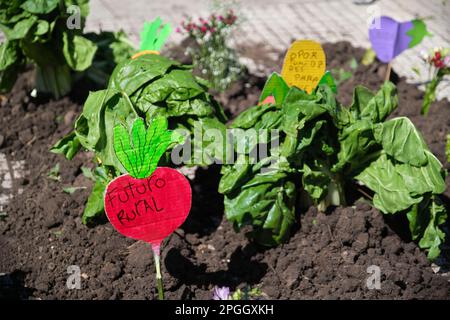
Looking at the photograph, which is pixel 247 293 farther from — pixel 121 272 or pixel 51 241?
pixel 51 241

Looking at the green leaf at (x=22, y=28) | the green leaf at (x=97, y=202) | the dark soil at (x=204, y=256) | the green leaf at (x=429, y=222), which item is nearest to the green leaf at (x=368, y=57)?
the dark soil at (x=204, y=256)

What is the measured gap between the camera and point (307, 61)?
395 cm

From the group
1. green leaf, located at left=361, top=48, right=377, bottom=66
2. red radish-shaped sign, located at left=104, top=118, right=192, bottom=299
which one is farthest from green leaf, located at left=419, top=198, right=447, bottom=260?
green leaf, located at left=361, top=48, right=377, bottom=66

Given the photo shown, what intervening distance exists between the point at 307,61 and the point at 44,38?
1.81 m

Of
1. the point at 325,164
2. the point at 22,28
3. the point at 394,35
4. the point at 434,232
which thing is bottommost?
the point at 434,232

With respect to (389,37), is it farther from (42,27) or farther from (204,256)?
(42,27)

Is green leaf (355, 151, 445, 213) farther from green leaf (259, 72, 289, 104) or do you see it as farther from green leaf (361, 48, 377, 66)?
green leaf (361, 48, 377, 66)

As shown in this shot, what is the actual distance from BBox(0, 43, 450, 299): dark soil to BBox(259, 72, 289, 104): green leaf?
663 mm

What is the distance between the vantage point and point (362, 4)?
7188 millimetres

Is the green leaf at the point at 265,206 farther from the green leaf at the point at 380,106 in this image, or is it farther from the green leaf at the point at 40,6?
the green leaf at the point at 40,6

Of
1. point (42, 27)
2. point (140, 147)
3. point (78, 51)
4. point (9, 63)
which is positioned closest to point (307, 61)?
point (140, 147)

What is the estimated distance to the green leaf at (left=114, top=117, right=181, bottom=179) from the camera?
3.04 metres

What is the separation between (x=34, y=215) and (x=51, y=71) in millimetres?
1329
